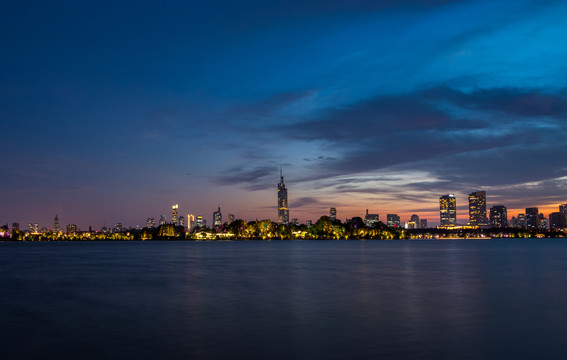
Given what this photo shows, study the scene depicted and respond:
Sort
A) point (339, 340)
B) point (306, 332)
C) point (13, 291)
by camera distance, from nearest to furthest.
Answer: point (339, 340) → point (306, 332) → point (13, 291)

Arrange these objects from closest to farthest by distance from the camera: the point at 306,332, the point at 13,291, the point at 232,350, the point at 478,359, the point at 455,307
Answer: the point at 478,359 < the point at 232,350 < the point at 306,332 < the point at 455,307 < the point at 13,291

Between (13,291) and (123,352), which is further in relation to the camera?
(13,291)

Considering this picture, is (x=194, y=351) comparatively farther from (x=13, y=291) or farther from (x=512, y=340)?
(x=13, y=291)

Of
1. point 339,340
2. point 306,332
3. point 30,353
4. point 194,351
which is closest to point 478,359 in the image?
point 339,340

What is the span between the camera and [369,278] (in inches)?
1929

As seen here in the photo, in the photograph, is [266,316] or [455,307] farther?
[455,307]

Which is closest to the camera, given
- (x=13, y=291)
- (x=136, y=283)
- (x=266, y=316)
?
(x=266, y=316)

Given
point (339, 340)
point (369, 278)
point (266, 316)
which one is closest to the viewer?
point (339, 340)

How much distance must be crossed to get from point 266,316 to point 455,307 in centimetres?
1174

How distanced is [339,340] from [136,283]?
30.0 meters

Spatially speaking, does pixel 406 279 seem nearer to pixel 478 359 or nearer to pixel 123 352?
pixel 478 359

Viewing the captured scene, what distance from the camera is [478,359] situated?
1739cm

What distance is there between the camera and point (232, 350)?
1861cm

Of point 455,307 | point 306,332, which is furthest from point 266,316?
point 455,307
